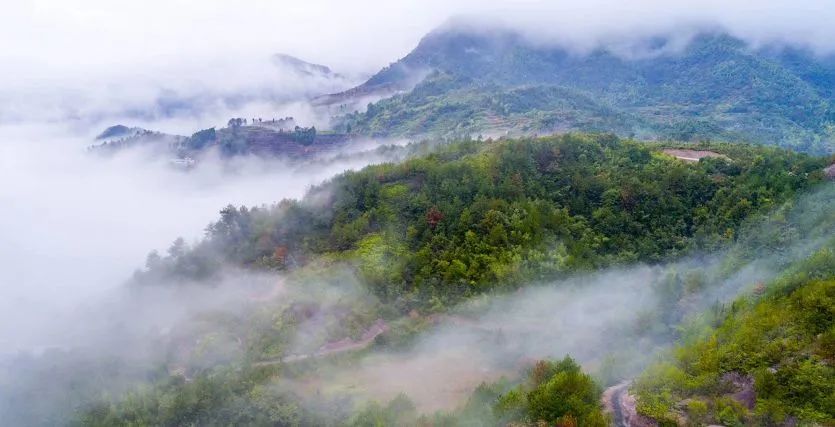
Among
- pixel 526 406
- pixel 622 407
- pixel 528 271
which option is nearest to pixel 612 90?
pixel 528 271

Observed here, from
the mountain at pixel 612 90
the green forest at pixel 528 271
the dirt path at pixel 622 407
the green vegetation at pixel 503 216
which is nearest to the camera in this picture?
the dirt path at pixel 622 407

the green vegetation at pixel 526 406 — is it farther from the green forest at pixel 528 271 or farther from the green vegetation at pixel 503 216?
the green vegetation at pixel 503 216

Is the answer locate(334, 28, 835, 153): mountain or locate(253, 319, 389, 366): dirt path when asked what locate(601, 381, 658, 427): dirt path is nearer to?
locate(253, 319, 389, 366): dirt path

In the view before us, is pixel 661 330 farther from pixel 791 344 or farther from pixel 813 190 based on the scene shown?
pixel 813 190

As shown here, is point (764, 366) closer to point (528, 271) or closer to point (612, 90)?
point (528, 271)

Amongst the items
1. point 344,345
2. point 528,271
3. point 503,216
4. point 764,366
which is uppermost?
point 503,216

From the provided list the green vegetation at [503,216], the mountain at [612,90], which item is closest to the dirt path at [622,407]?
the green vegetation at [503,216]

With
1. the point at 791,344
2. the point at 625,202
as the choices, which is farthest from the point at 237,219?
the point at 791,344

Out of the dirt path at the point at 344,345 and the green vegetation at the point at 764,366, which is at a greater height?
the green vegetation at the point at 764,366
